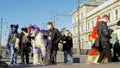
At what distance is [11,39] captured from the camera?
1412 centimetres

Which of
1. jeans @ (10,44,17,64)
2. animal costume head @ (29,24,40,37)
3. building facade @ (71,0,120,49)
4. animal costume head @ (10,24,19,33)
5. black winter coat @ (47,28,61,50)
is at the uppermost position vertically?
building facade @ (71,0,120,49)

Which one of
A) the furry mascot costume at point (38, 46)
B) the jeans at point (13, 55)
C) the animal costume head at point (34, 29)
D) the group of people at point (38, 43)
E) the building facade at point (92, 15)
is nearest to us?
the group of people at point (38, 43)

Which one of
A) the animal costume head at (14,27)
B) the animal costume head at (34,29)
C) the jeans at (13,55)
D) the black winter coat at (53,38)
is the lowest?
the jeans at (13,55)

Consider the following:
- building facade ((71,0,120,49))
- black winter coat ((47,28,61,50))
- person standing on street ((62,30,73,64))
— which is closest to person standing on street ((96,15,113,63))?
black winter coat ((47,28,61,50))

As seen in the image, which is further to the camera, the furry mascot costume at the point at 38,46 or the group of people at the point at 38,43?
the furry mascot costume at the point at 38,46

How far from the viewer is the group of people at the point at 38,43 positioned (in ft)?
40.7

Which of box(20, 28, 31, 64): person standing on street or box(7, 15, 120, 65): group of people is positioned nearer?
box(7, 15, 120, 65): group of people

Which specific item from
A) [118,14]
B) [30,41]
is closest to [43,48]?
[30,41]

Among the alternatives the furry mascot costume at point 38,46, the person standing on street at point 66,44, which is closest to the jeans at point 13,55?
the furry mascot costume at point 38,46

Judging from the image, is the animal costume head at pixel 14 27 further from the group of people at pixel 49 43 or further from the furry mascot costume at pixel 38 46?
the furry mascot costume at pixel 38 46

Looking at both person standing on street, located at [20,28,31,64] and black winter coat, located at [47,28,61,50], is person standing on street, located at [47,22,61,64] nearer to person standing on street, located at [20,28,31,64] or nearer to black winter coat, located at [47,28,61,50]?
black winter coat, located at [47,28,61,50]

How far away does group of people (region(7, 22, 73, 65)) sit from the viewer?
12.4 m

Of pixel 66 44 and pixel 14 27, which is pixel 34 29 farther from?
pixel 66 44

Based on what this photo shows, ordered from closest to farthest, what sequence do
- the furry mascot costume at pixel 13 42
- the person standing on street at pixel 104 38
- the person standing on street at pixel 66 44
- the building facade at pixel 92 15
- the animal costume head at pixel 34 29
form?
the person standing on street at pixel 104 38 → the animal costume head at pixel 34 29 → the furry mascot costume at pixel 13 42 → the person standing on street at pixel 66 44 → the building facade at pixel 92 15
